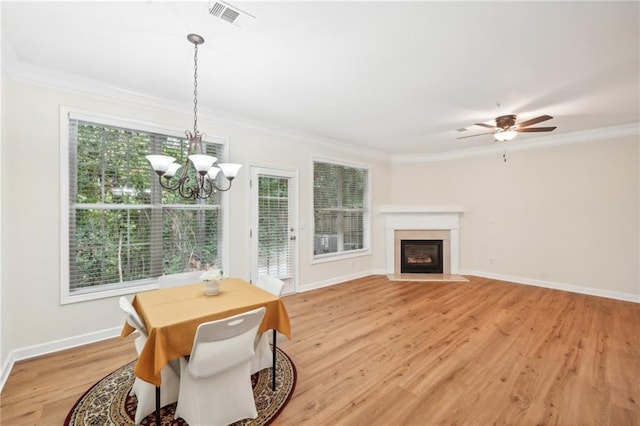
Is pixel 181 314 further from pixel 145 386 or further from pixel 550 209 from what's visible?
pixel 550 209

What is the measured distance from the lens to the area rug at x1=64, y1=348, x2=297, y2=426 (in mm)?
1884

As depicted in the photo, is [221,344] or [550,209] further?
[550,209]

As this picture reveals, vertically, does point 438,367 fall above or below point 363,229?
below

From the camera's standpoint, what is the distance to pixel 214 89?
10.6ft

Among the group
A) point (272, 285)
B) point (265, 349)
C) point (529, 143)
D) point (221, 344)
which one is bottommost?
point (265, 349)

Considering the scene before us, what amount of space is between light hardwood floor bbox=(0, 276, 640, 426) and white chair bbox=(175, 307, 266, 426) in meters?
0.39

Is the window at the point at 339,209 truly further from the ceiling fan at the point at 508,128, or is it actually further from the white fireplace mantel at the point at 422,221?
the ceiling fan at the point at 508,128

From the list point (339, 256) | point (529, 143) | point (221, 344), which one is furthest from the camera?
point (339, 256)

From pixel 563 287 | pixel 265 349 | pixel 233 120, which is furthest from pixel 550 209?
pixel 233 120

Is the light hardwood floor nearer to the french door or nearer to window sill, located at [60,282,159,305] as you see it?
window sill, located at [60,282,159,305]

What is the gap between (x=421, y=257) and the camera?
20.9 feet

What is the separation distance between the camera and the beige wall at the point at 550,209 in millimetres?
4496

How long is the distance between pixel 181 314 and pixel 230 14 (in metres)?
2.17

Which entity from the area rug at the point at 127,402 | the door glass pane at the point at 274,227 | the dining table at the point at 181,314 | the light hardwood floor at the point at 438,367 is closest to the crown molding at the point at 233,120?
the door glass pane at the point at 274,227
